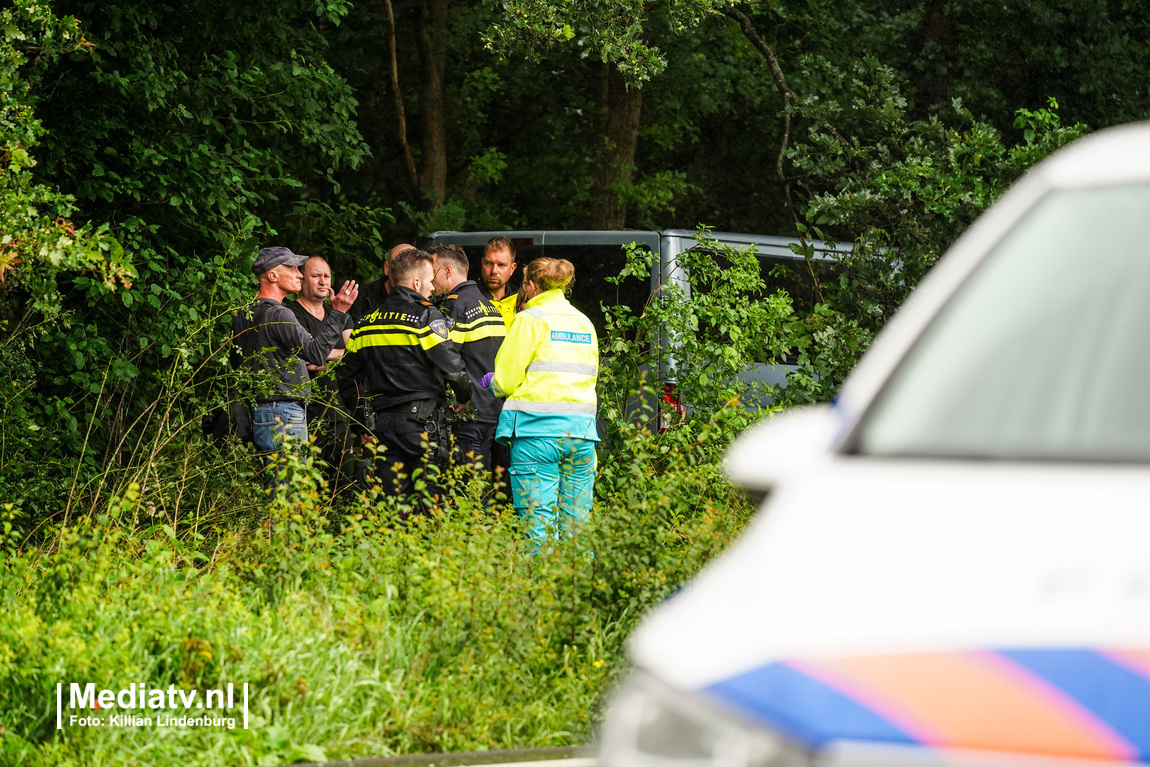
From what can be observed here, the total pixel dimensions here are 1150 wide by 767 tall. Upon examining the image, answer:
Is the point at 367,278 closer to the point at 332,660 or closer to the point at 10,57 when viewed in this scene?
the point at 10,57

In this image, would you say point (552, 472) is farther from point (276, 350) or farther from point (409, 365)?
point (276, 350)

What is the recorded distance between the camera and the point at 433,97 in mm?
18594

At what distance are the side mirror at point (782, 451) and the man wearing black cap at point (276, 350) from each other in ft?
15.7

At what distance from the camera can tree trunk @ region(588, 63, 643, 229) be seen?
18.7m

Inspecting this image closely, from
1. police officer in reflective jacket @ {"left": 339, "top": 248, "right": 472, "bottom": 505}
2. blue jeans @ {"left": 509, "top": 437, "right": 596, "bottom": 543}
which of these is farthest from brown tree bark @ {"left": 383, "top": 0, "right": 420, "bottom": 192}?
blue jeans @ {"left": 509, "top": 437, "right": 596, "bottom": 543}

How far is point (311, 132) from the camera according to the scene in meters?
10.0

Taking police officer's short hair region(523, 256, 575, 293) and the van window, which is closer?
police officer's short hair region(523, 256, 575, 293)

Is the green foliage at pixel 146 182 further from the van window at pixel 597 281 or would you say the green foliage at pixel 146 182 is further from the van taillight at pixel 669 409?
the van taillight at pixel 669 409

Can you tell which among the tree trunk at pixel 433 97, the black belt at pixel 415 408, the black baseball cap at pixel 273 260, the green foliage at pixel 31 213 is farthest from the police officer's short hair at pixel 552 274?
the tree trunk at pixel 433 97

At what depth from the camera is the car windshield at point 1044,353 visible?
1840 millimetres

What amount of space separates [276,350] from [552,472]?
1.64m

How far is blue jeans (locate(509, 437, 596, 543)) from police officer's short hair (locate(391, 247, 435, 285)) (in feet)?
3.85

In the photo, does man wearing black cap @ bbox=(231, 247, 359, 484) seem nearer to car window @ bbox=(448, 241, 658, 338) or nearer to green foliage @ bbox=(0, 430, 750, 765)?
green foliage @ bbox=(0, 430, 750, 765)

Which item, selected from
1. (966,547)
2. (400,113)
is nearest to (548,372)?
(966,547)
